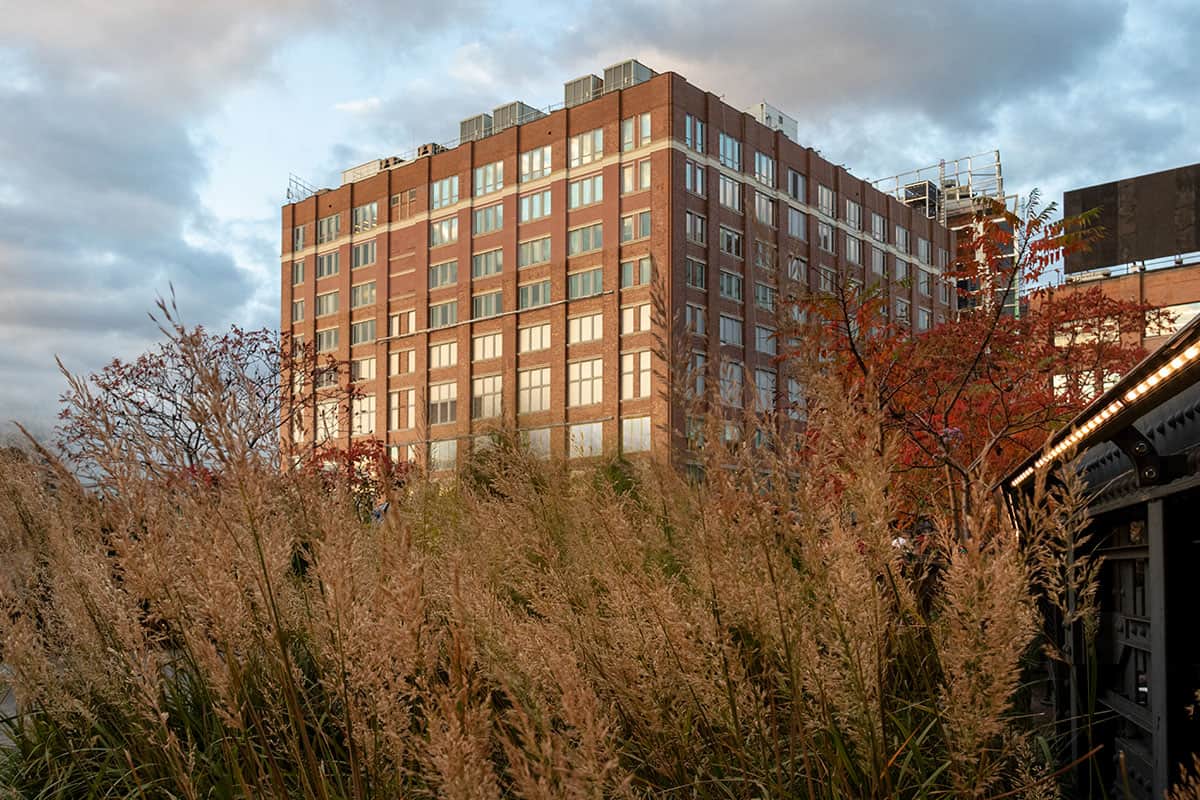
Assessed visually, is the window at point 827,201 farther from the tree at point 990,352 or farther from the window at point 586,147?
the tree at point 990,352

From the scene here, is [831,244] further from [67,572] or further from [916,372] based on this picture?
[67,572]

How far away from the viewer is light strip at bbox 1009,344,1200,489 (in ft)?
8.64

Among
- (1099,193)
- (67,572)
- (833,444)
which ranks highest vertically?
(1099,193)

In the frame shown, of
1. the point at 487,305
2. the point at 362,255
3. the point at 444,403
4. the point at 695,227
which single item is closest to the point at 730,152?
the point at 695,227

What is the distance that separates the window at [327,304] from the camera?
61438 mm

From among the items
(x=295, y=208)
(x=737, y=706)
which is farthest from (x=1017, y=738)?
(x=295, y=208)

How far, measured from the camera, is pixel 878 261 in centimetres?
5941

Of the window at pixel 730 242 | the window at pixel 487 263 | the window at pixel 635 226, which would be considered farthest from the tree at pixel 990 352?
the window at pixel 487 263

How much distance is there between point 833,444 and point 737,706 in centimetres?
71

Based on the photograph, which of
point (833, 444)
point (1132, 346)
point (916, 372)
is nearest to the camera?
point (833, 444)

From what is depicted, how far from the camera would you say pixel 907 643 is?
3.72 metres

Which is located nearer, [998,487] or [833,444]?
[833,444]

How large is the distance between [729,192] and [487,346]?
529 inches

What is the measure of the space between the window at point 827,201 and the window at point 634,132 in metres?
12.2
